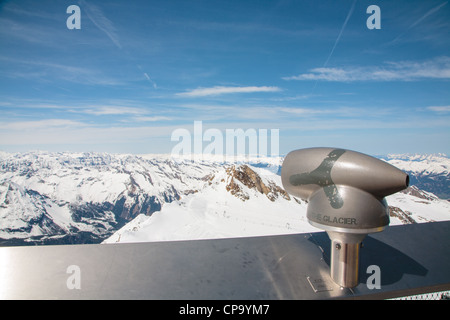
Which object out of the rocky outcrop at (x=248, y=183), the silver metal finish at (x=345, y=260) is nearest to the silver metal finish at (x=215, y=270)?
the silver metal finish at (x=345, y=260)

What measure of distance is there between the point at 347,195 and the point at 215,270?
0.53 metres

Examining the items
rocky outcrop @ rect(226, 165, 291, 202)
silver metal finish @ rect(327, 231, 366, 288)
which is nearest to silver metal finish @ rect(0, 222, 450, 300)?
silver metal finish @ rect(327, 231, 366, 288)

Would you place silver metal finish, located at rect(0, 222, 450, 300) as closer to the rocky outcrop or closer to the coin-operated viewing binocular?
the coin-operated viewing binocular

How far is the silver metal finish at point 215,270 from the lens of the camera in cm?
78

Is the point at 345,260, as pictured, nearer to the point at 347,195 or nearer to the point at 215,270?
the point at 347,195

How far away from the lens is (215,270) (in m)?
0.88

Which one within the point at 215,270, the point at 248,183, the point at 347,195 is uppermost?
the point at 347,195

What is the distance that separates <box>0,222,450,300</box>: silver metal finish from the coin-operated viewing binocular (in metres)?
0.12

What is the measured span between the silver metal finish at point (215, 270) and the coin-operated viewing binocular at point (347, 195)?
0.12 m

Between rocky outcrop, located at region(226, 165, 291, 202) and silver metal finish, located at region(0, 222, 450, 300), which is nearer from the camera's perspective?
silver metal finish, located at region(0, 222, 450, 300)

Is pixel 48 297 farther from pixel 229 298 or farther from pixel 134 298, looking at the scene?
pixel 229 298

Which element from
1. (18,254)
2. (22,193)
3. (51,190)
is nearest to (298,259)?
(18,254)

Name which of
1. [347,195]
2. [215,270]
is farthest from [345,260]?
[215,270]

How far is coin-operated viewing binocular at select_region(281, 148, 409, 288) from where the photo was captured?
76 cm
